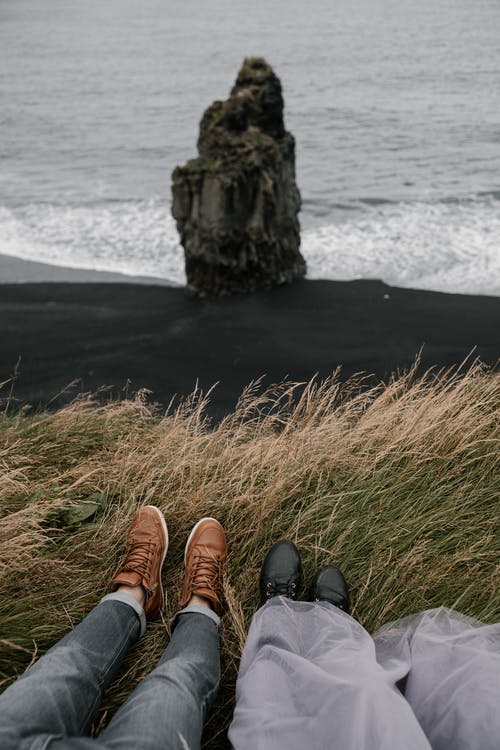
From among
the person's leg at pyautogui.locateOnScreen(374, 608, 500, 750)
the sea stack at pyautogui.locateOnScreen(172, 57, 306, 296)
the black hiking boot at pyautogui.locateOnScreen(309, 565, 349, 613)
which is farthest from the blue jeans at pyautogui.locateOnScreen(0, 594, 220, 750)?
the sea stack at pyautogui.locateOnScreen(172, 57, 306, 296)

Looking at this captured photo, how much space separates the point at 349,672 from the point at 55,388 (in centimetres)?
573

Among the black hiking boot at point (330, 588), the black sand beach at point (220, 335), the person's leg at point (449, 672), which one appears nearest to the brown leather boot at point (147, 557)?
the black hiking boot at point (330, 588)

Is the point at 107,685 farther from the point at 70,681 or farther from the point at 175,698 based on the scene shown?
the point at 175,698

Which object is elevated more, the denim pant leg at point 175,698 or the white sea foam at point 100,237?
the white sea foam at point 100,237

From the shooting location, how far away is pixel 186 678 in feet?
7.13

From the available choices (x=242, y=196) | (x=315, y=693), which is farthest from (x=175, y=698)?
(x=242, y=196)

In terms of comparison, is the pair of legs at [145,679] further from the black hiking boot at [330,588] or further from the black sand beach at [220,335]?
the black sand beach at [220,335]

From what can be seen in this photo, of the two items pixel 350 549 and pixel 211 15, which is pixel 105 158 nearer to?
pixel 350 549

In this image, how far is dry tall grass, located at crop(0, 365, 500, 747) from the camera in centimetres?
261

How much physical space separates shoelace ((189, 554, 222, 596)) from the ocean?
8.11 m

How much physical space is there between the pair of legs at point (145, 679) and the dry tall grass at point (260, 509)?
0.12m

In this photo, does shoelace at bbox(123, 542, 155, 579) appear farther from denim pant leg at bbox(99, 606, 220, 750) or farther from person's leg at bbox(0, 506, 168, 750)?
denim pant leg at bbox(99, 606, 220, 750)

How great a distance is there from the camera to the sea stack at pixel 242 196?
885cm

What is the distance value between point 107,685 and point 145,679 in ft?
0.71
